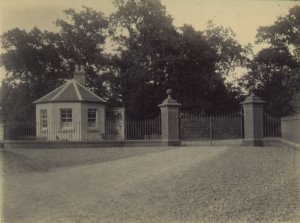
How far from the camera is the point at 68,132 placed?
1057 inches

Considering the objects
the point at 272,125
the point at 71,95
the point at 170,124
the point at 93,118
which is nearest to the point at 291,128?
the point at 170,124

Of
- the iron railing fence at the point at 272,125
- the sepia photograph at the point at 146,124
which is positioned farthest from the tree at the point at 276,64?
the iron railing fence at the point at 272,125

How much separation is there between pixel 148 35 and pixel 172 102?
18521 millimetres

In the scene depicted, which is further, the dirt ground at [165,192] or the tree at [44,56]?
the tree at [44,56]

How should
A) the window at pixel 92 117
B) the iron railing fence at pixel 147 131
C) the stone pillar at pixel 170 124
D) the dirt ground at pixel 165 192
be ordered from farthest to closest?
the window at pixel 92 117, the iron railing fence at pixel 147 131, the stone pillar at pixel 170 124, the dirt ground at pixel 165 192

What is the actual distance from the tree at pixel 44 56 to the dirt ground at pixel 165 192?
1017 inches

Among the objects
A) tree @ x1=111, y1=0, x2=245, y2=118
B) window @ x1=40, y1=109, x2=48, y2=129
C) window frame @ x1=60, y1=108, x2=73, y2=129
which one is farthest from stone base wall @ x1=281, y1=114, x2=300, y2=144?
tree @ x1=111, y1=0, x2=245, y2=118

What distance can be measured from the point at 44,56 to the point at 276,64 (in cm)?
2102

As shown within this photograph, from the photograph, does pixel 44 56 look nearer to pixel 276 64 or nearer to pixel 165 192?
pixel 276 64

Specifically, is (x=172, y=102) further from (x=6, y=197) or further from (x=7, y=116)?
(x=7, y=116)

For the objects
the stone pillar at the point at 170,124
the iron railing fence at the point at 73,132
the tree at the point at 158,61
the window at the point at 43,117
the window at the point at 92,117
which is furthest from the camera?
the tree at the point at 158,61

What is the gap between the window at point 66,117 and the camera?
27.4 m

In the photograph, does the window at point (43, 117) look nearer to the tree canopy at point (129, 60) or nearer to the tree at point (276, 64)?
the tree canopy at point (129, 60)

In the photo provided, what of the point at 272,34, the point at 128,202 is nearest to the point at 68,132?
the point at 128,202
